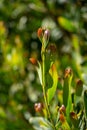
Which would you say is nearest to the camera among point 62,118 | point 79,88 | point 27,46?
point 62,118

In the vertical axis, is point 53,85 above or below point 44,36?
below

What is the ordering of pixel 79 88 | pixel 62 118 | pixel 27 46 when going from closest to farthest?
pixel 62 118, pixel 79 88, pixel 27 46

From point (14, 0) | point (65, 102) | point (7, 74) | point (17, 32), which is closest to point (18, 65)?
point (7, 74)

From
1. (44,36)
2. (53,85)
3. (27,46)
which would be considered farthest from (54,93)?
(27,46)

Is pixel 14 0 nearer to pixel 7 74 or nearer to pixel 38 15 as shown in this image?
pixel 38 15

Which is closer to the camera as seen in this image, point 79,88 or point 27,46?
point 79,88

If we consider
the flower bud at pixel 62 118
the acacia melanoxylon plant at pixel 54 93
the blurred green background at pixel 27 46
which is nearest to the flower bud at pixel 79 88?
the acacia melanoxylon plant at pixel 54 93

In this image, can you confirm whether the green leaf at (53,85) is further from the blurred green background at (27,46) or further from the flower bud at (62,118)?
the blurred green background at (27,46)

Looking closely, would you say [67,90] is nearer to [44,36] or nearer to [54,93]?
[54,93]
